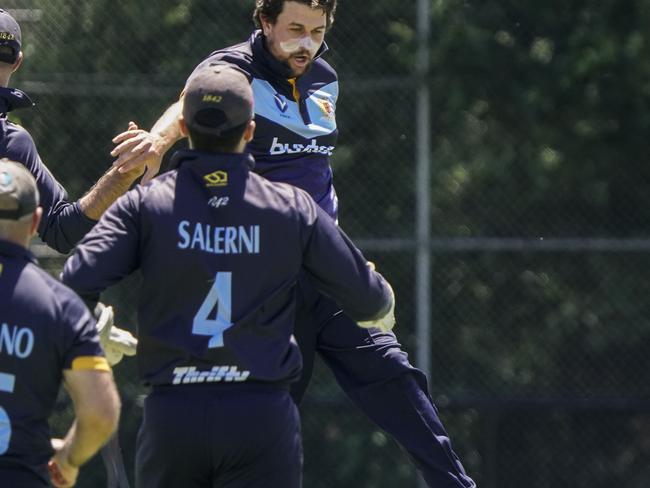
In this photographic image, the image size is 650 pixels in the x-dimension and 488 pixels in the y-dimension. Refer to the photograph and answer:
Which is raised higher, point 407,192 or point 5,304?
point 5,304

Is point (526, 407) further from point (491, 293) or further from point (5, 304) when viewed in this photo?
point (5, 304)

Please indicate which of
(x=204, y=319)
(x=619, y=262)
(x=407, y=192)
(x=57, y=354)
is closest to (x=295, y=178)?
(x=204, y=319)

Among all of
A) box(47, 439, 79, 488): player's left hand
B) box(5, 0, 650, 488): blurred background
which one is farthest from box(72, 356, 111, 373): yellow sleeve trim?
box(5, 0, 650, 488): blurred background

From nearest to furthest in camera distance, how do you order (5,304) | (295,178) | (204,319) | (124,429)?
(5,304) → (204,319) → (295,178) → (124,429)

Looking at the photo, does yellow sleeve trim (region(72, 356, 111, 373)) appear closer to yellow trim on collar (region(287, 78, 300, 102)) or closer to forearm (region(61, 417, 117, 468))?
forearm (region(61, 417, 117, 468))

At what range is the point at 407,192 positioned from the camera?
344 inches

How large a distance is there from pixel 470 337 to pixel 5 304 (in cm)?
571

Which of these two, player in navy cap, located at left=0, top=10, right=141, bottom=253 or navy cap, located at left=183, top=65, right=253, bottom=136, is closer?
navy cap, located at left=183, top=65, right=253, bottom=136

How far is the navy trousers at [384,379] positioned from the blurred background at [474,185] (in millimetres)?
3680

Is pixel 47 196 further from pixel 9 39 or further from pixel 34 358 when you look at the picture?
pixel 34 358

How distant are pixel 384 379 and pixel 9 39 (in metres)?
1.80

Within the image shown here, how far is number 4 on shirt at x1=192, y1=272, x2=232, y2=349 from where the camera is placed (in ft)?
12.5

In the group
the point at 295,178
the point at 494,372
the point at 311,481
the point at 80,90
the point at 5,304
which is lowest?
the point at 311,481

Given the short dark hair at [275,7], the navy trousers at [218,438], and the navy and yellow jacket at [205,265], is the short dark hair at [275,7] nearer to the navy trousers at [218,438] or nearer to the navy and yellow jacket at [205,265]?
the navy and yellow jacket at [205,265]
